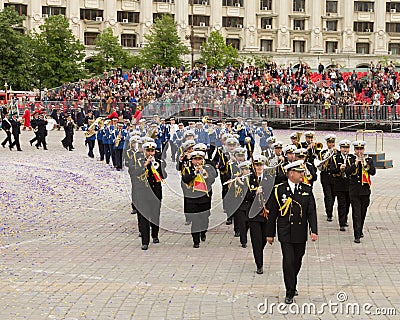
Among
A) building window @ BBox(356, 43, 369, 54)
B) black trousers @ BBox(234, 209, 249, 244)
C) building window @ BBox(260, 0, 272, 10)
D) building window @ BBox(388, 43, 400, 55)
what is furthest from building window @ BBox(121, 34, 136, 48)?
black trousers @ BBox(234, 209, 249, 244)

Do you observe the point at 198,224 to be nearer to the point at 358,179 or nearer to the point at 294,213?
the point at 358,179

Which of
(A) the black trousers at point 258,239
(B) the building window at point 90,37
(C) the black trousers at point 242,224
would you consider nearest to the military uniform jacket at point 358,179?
(C) the black trousers at point 242,224

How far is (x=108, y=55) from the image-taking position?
214 ft

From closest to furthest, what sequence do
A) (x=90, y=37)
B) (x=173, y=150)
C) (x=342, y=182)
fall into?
(x=342, y=182) → (x=173, y=150) → (x=90, y=37)

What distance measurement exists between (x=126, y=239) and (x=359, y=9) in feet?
224

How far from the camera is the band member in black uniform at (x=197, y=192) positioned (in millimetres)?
12375

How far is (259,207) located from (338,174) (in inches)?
141

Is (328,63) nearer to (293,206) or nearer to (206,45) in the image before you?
(206,45)

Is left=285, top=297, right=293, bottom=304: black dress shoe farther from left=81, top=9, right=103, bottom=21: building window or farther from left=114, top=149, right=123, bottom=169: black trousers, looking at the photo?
left=81, top=9, right=103, bottom=21: building window

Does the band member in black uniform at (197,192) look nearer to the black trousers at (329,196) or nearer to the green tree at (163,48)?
the black trousers at (329,196)

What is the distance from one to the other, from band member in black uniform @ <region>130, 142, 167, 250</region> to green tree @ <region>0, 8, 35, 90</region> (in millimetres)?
46074

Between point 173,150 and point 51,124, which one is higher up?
point 173,150

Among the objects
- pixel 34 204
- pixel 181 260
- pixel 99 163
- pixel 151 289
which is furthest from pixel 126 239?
pixel 99 163

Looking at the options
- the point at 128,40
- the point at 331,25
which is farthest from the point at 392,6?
the point at 128,40
